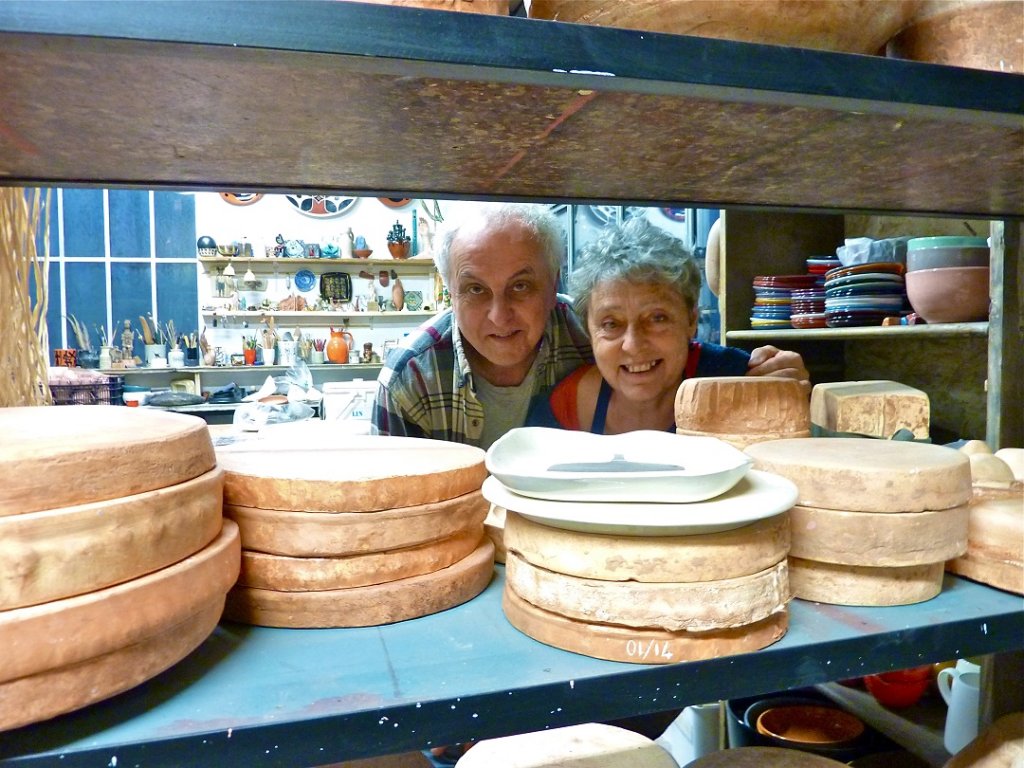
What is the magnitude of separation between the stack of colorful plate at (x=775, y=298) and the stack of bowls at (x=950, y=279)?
569 mm

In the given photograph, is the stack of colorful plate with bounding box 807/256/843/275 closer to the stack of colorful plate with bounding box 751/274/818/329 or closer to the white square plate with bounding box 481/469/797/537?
the stack of colorful plate with bounding box 751/274/818/329

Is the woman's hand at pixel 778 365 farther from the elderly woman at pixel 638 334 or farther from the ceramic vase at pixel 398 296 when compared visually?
the ceramic vase at pixel 398 296

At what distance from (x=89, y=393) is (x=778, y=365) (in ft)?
16.6

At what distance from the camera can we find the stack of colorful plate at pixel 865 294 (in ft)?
7.00

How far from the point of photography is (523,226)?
1.90 meters

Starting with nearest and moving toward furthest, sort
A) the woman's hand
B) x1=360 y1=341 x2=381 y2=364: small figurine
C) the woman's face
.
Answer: the woman's hand
the woman's face
x1=360 y1=341 x2=381 y2=364: small figurine

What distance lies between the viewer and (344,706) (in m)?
0.61

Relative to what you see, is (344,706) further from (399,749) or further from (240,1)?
(240,1)

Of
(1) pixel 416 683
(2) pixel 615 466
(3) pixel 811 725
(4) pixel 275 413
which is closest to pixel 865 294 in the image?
(3) pixel 811 725

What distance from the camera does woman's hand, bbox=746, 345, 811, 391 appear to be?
1.63m

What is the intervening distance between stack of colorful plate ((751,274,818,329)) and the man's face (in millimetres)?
1067

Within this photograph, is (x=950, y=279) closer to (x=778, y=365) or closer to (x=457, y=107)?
(x=778, y=365)

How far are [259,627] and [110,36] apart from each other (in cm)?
58

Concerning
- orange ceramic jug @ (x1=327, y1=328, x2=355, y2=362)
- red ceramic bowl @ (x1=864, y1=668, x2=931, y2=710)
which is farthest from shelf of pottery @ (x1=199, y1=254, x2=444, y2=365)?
red ceramic bowl @ (x1=864, y1=668, x2=931, y2=710)
